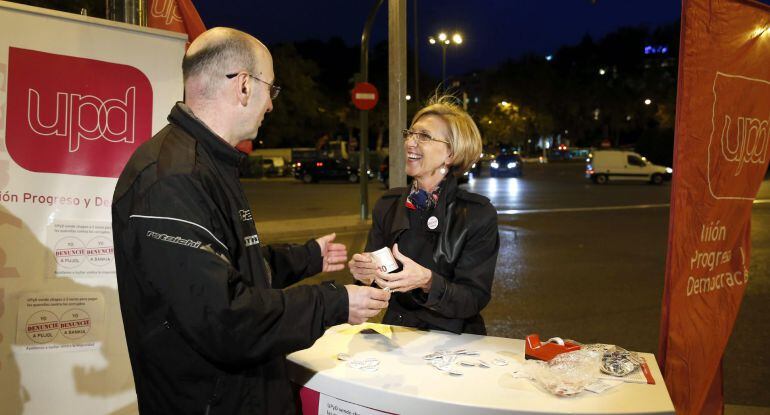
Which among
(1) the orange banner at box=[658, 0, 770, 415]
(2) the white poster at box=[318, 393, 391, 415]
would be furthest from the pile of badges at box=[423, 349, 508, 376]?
(1) the orange banner at box=[658, 0, 770, 415]

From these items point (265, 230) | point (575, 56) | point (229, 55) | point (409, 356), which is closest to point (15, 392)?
point (409, 356)

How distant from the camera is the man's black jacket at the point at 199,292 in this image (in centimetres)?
183

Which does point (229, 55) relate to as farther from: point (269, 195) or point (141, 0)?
point (269, 195)

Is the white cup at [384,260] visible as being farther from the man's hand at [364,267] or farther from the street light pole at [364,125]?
the street light pole at [364,125]

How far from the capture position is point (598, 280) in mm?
8969

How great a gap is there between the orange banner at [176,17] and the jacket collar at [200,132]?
2.38 m

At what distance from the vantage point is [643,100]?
7100 cm

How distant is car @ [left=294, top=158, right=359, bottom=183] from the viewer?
35062 millimetres

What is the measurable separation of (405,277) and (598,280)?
6.96 m

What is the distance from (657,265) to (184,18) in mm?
8277

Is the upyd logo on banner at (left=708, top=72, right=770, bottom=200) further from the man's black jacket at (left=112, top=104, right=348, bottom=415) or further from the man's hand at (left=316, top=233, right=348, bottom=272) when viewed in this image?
the man's black jacket at (left=112, top=104, right=348, bottom=415)

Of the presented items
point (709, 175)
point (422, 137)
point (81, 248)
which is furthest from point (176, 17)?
point (709, 175)

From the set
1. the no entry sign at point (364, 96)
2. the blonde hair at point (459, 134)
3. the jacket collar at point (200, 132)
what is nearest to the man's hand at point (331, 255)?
the blonde hair at point (459, 134)

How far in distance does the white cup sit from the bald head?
2.97ft
